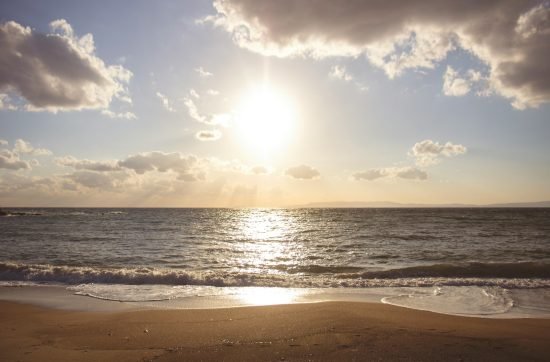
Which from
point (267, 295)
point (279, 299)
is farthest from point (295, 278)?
point (279, 299)

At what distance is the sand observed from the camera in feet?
24.9

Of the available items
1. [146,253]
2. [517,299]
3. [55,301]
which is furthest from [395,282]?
[146,253]

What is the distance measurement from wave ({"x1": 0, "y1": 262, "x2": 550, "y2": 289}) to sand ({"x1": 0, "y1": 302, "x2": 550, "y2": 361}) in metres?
5.90

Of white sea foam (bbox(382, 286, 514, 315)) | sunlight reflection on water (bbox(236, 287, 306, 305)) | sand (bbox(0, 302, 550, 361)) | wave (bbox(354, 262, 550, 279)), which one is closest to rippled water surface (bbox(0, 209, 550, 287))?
wave (bbox(354, 262, 550, 279))

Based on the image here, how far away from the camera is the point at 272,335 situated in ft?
28.9

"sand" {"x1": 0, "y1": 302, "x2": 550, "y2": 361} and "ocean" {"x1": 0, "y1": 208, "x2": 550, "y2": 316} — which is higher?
"sand" {"x1": 0, "y1": 302, "x2": 550, "y2": 361}

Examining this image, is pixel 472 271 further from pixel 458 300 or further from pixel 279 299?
pixel 279 299

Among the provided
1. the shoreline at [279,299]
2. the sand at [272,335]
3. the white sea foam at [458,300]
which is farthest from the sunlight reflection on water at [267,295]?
the white sea foam at [458,300]

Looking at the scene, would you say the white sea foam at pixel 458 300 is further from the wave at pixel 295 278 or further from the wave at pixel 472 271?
the wave at pixel 472 271

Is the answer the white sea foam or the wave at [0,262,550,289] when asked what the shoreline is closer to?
the white sea foam

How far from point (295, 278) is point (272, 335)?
10.2 metres

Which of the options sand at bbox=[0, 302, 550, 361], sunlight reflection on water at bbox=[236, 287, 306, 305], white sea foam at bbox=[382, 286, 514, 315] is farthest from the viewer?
sunlight reflection on water at bbox=[236, 287, 306, 305]

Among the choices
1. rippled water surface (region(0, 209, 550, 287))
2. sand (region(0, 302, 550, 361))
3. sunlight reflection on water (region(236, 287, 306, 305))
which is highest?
sand (region(0, 302, 550, 361))

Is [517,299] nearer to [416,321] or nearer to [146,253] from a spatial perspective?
[416,321]
